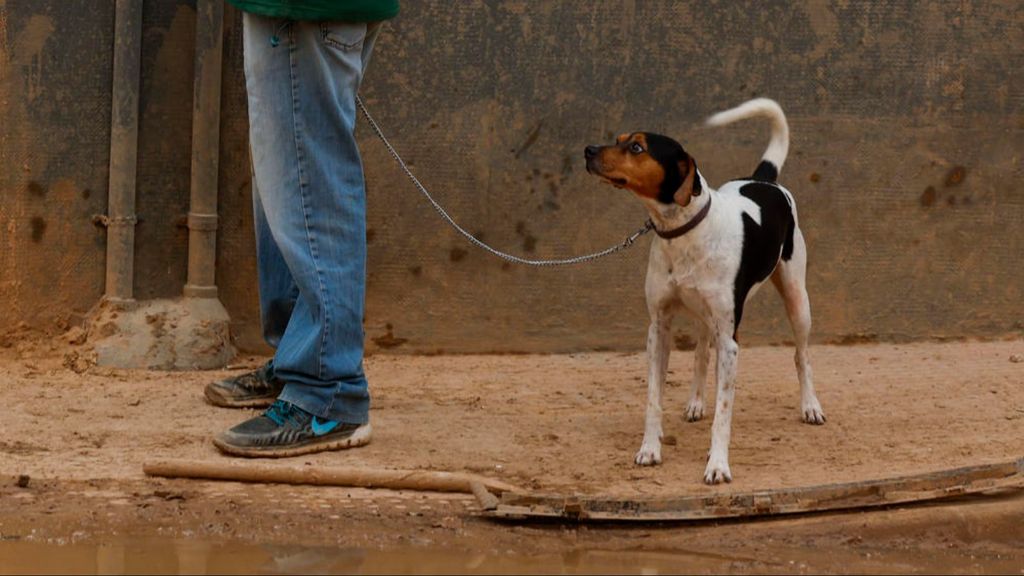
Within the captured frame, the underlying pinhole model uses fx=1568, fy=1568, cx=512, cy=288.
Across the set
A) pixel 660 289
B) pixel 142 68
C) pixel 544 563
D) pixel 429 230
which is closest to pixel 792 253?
pixel 660 289

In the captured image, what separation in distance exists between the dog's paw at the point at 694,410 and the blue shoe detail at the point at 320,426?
1.29m

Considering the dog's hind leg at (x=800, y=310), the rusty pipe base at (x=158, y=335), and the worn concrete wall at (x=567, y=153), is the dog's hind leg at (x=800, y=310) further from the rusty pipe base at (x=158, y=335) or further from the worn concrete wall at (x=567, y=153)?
the rusty pipe base at (x=158, y=335)

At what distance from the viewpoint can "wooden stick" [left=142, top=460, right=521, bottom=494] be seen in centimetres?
425

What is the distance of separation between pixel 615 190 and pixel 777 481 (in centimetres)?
178

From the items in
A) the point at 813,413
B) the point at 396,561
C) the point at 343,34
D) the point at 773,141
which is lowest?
the point at 396,561

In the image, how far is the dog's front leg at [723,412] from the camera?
14.9 ft

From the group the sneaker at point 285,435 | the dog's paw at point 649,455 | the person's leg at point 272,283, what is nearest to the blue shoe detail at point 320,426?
the sneaker at point 285,435

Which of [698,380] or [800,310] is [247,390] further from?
[800,310]

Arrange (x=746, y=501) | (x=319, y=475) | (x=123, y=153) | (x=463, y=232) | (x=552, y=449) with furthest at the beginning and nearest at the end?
(x=123, y=153) < (x=463, y=232) < (x=552, y=449) < (x=319, y=475) < (x=746, y=501)

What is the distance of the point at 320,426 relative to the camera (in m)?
4.64

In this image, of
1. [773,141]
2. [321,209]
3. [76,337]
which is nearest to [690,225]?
[773,141]

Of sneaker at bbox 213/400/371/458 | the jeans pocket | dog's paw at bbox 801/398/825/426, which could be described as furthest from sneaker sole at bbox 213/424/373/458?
dog's paw at bbox 801/398/825/426

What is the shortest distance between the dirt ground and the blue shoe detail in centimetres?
8

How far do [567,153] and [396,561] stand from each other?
2592 mm
